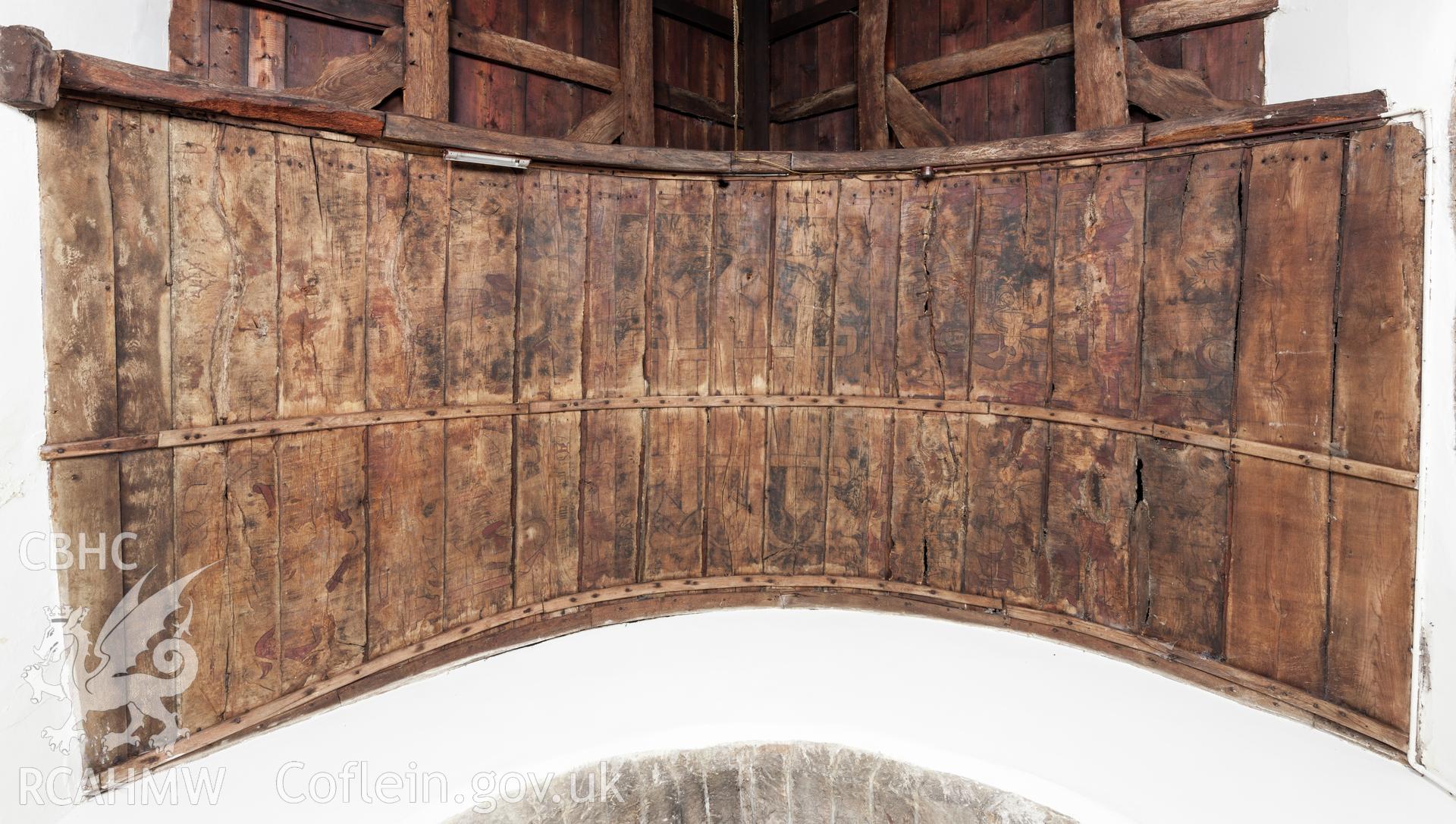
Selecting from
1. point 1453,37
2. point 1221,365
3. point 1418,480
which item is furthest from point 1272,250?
point 1418,480

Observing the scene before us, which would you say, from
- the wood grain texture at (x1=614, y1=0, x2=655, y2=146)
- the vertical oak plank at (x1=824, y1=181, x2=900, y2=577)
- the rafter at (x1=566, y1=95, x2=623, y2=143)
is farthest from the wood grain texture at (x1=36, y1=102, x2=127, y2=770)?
the vertical oak plank at (x1=824, y1=181, x2=900, y2=577)

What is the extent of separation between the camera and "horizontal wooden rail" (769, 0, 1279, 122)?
2.33 m

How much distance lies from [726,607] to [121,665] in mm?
1973

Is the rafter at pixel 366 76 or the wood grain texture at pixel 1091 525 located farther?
the wood grain texture at pixel 1091 525

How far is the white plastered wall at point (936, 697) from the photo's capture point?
1525mm

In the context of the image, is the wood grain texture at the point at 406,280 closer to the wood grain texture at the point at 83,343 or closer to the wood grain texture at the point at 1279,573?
the wood grain texture at the point at 83,343

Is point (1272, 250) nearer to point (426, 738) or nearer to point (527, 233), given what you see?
point (527, 233)

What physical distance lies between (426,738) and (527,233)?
1.73 metres

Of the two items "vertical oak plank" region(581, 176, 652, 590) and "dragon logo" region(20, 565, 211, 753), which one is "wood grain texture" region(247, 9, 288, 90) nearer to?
"vertical oak plank" region(581, 176, 652, 590)

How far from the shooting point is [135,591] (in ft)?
5.70

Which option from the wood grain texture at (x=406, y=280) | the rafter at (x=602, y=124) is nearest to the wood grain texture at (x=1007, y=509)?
the rafter at (x=602, y=124)

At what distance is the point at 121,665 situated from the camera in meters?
1.71

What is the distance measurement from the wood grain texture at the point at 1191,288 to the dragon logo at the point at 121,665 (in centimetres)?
308

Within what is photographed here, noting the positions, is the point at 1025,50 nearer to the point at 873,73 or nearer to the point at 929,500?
the point at 873,73
